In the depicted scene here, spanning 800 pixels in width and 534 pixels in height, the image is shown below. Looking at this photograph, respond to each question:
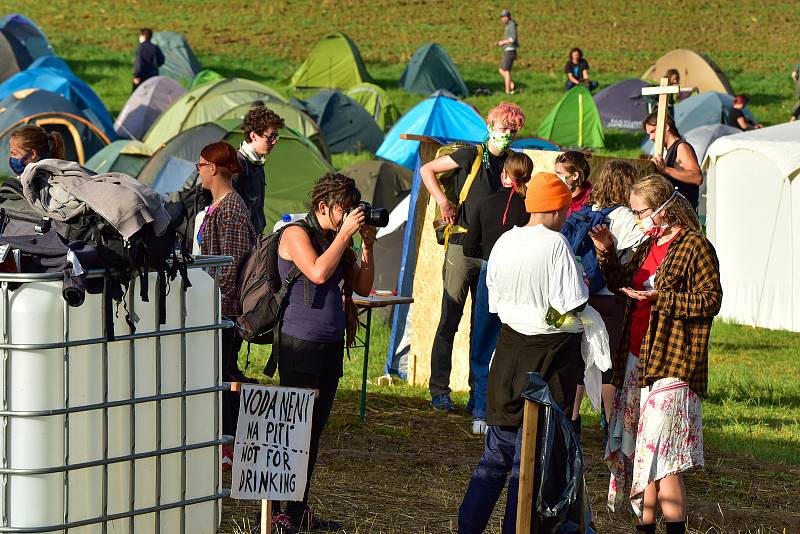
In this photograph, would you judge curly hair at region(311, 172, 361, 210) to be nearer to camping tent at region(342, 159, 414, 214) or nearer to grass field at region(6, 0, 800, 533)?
grass field at region(6, 0, 800, 533)

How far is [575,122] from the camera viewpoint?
80.5 feet

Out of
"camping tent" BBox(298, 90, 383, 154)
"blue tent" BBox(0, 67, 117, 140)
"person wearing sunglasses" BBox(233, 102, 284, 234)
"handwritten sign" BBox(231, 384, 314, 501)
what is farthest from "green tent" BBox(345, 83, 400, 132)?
"handwritten sign" BBox(231, 384, 314, 501)

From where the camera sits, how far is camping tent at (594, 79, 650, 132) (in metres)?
25.8

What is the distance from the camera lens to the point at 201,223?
6.63 meters

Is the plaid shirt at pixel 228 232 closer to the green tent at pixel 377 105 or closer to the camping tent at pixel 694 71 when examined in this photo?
the green tent at pixel 377 105

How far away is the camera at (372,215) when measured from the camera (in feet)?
18.1

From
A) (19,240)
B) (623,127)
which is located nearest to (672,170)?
(19,240)

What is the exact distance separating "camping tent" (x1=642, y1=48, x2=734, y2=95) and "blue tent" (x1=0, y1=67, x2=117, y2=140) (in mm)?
12339

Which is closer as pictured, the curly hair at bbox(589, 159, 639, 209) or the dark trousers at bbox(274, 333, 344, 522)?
the dark trousers at bbox(274, 333, 344, 522)

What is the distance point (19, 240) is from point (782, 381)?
25.3 feet

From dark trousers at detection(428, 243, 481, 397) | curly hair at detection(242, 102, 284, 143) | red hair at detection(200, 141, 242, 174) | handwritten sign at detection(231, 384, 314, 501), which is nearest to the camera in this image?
handwritten sign at detection(231, 384, 314, 501)

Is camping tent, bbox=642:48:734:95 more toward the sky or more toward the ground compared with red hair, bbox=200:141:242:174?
more toward the sky

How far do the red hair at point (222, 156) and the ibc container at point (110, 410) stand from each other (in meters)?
2.16

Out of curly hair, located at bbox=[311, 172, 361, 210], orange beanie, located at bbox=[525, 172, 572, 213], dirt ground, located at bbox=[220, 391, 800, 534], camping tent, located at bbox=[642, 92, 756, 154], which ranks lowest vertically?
dirt ground, located at bbox=[220, 391, 800, 534]
